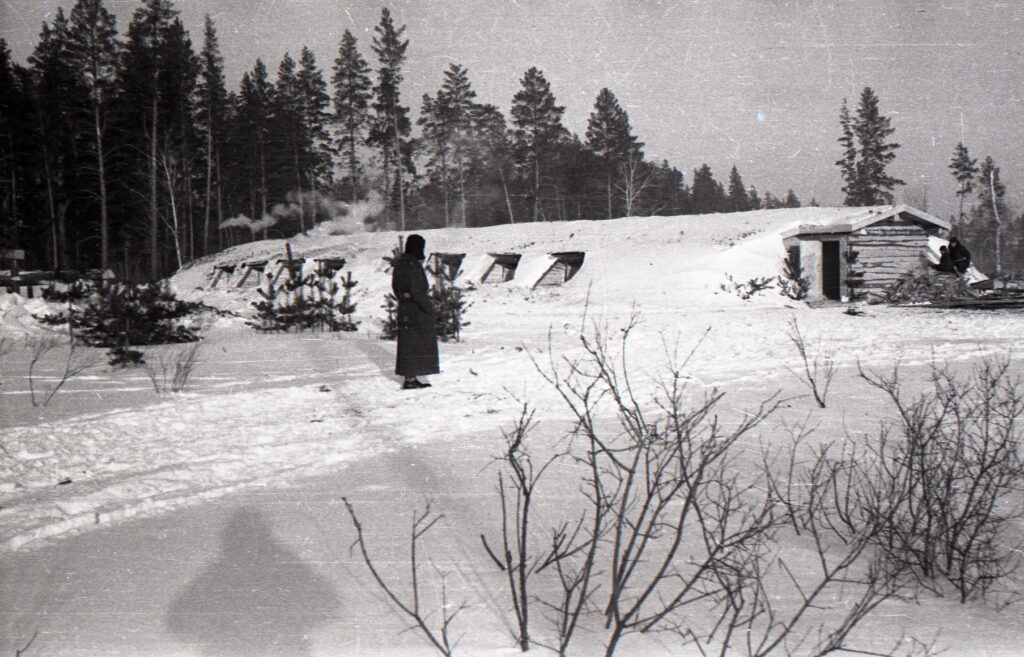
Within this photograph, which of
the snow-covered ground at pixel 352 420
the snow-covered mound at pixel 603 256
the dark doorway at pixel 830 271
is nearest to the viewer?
the snow-covered ground at pixel 352 420

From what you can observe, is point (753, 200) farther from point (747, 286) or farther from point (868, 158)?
point (747, 286)

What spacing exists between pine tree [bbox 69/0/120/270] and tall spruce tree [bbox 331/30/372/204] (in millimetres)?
12803

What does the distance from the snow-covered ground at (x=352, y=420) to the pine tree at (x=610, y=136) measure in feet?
102

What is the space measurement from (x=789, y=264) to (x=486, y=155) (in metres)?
29.8

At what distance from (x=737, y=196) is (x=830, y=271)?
67162 mm

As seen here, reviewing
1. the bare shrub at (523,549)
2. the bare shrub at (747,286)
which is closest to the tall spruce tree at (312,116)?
the bare shrub at (747,286)

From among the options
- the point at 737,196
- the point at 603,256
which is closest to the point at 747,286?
the point at 603,256

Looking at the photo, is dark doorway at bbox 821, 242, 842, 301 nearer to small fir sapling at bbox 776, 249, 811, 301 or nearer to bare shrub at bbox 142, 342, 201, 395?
small fir sapling at bbox 776, 249, 811, 301

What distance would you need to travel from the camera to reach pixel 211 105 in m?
37.1

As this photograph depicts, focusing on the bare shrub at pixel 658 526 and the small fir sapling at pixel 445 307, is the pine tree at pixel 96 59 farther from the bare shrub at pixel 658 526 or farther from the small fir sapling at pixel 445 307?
the bare shrub at pixel 658 526

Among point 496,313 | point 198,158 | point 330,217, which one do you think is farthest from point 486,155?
point 496,313

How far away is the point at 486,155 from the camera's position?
→ 43688 mm

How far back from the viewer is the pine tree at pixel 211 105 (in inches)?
1451

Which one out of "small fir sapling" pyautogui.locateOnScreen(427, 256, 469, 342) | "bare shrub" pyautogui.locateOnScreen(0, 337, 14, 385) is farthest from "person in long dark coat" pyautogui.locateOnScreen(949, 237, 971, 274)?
"bare shrub" pyautogui.locateOnScreen(0, 337, 14, 385)
